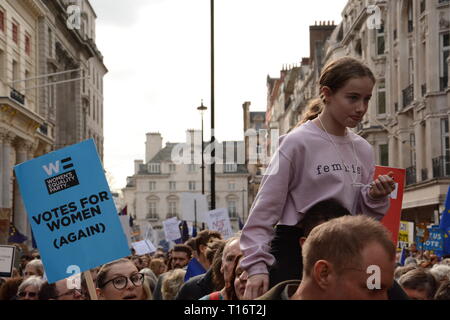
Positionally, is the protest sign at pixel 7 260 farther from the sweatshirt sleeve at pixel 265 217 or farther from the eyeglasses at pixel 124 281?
the sweatshirt sleeve at pixel 265 217

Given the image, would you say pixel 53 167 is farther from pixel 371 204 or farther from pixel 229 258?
pixel 371 204

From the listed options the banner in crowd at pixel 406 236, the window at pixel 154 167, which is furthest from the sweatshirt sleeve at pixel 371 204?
the window at pixel 154 167

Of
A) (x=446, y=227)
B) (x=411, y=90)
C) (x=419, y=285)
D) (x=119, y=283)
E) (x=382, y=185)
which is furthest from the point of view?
(x=411, y=90)

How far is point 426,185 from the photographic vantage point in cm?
3644

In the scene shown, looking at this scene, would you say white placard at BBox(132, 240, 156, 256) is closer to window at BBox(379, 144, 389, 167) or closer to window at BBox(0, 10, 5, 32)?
window at BBox(0, 10, 5, 32)

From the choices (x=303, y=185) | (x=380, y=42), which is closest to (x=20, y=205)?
(x=380, y=42)

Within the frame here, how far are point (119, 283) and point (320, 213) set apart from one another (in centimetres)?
229

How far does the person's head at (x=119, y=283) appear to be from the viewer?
601 centimetres

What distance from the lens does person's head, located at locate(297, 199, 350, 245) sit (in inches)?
162

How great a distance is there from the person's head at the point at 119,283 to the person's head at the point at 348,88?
2368mm

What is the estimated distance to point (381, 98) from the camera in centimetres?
4794

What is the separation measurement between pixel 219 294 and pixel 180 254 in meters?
8.48

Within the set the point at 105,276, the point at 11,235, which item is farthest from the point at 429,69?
the point at 105,276
